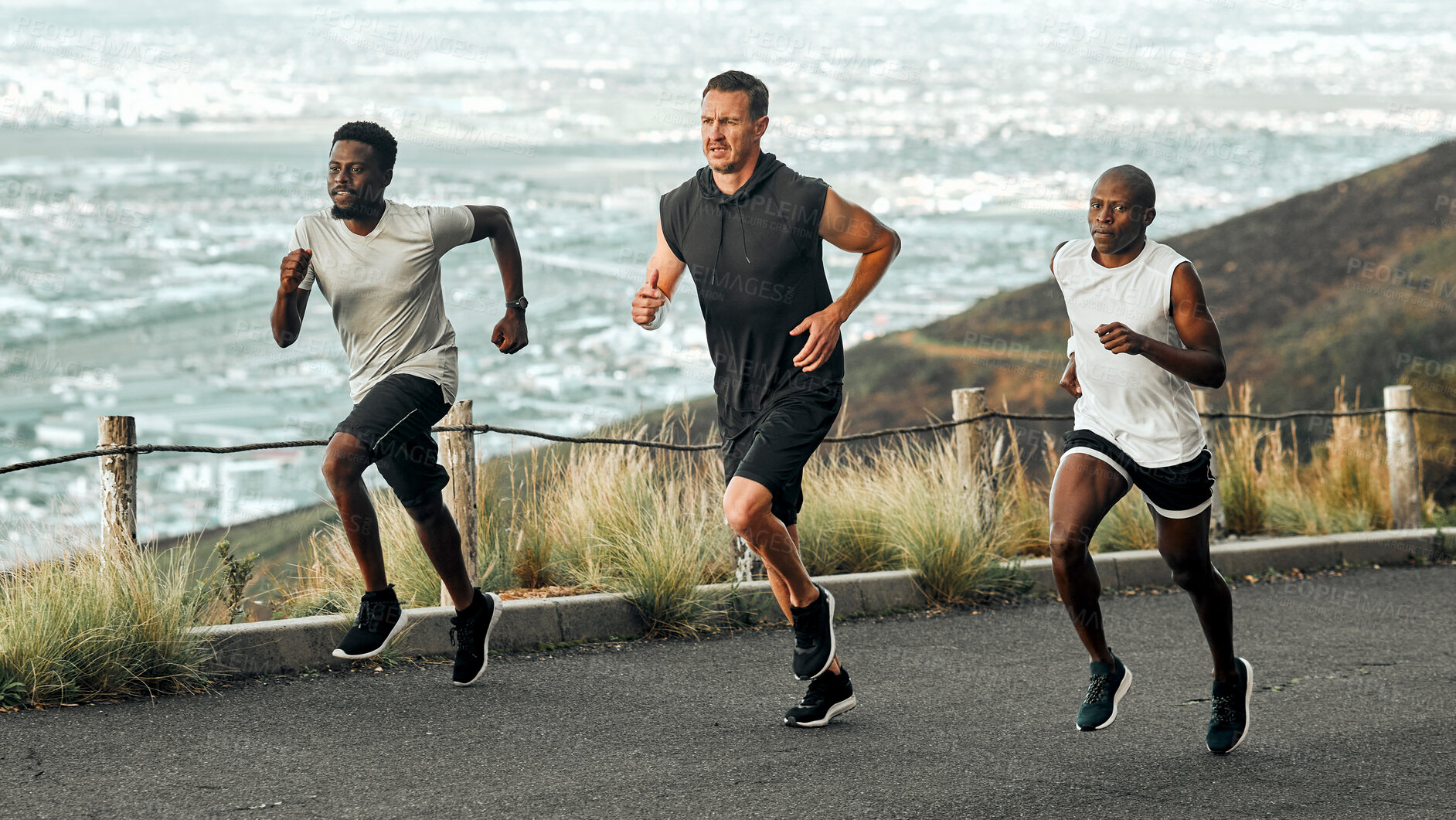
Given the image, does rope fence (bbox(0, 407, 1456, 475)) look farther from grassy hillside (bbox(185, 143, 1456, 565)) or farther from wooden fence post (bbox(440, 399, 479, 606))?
grassy hillside (bbox(185, 143, 1456, 565))

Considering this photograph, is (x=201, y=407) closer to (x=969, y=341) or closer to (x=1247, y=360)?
(x=969, y=341)

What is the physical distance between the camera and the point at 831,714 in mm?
5309

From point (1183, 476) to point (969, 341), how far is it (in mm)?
27172

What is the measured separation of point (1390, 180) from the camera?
31.9 metres

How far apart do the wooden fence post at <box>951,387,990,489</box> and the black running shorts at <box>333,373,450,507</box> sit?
4.01 m

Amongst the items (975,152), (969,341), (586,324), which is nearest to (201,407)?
(586,324)

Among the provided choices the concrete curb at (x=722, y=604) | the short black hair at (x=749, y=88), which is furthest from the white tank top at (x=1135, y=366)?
the concrete curb at (x=722, y=604)

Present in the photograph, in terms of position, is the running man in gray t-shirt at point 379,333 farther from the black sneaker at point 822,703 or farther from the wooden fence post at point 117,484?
the black sneaker at point 822,703

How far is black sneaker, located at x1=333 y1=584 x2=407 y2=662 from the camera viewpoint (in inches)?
217

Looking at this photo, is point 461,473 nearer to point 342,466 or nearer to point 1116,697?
point 342,466

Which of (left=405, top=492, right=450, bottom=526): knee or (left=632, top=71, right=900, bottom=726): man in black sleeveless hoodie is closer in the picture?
(left=632, top=71, right=900, bottom=726): man in black sleeveless hoodie

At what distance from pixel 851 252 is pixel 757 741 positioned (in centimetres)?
180

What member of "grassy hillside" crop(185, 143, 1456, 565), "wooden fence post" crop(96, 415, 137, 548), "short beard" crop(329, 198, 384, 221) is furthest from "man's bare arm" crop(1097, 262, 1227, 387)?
"grassy hillside" crop(185, 143, 1456, 565)

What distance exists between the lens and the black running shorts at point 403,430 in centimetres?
537
